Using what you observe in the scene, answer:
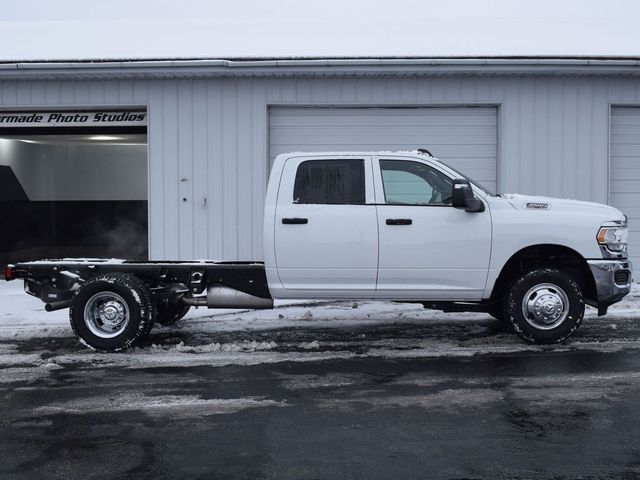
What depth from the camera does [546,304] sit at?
823 cm

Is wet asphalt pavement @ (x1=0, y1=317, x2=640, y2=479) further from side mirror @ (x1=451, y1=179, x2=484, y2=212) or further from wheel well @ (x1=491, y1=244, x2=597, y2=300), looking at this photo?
side mirror @ (x1=451, y1=179, x2=484, y2=212)

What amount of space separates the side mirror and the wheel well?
74 centimetres

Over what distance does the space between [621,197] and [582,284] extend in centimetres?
611

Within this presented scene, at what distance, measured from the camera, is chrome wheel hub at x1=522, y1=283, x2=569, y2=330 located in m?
8.24

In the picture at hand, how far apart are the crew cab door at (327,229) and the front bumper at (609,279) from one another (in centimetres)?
230

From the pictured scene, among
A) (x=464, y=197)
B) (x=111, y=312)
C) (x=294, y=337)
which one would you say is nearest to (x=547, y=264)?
(x=464, y=197)

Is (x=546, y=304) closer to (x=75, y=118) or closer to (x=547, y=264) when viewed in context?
(x=547, y=264)

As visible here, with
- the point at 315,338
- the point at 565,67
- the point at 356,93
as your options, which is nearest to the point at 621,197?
the point at 565,67

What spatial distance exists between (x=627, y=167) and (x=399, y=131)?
409 cm

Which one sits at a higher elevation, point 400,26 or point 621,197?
point 400,26

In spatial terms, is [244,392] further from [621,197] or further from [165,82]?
[621,197]

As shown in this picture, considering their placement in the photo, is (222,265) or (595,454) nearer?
(595,454)

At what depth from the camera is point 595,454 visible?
4883 millimetres

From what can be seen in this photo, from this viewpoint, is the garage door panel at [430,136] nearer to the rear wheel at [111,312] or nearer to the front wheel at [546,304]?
the front wheel at [546,304]
